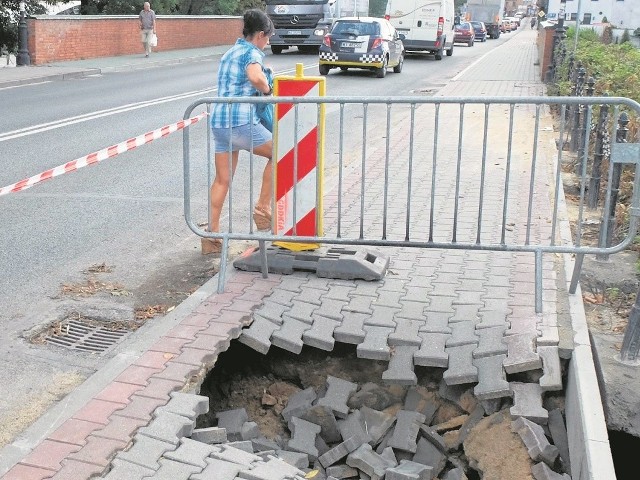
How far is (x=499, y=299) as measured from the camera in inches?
210

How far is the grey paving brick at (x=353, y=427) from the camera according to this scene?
14.0 ft

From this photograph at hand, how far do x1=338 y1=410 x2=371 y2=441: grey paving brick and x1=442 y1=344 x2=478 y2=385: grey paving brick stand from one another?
1.62 ft

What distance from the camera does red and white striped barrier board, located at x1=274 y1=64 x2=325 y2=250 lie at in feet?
18.3

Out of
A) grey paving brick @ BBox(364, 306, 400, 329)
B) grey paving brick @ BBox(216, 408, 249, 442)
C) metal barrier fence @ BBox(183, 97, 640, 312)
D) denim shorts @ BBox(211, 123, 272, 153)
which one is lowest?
grey paving brick @ BBox(216, 408, 249, 442)

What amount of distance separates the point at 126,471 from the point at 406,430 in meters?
1.57

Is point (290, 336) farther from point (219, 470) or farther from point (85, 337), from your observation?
point (219, 470)

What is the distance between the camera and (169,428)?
3.61 m

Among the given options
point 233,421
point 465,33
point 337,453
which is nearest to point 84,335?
point 233,421

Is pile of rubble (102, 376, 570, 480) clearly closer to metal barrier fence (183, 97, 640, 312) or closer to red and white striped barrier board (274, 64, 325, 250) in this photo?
metal barrier fence (183, 97, 640, 312)

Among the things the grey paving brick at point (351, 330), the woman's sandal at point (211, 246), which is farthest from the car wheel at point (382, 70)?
the grey paving brick at point (351, 330)

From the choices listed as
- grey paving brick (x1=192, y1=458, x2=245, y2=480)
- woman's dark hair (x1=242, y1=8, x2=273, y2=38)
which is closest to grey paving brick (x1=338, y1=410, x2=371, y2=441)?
grey paving brick (x1=192, y1=458, x2=245, y2=480)

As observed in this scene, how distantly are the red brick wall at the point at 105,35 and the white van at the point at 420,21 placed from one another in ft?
30.1

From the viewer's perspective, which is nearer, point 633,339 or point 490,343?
point 633,339

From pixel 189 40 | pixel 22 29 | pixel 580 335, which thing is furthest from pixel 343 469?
pixel 189 40
